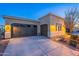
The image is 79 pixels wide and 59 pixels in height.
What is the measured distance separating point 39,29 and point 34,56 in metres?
0.48

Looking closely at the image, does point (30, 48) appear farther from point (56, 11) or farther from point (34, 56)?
point (56, 11)

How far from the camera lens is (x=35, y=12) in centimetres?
227

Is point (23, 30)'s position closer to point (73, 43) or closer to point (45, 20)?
point (45, 20)

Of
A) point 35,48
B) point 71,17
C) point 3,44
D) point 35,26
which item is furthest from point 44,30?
point 3,44

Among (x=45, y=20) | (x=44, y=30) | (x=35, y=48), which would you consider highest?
(x=45, y=20)

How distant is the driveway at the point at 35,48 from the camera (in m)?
2.20

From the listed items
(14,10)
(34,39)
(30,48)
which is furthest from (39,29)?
(14,10)

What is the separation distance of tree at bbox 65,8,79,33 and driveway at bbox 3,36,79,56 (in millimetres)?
374

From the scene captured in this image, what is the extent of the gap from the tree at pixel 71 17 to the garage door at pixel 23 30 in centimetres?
58

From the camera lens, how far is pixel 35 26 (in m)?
2.35

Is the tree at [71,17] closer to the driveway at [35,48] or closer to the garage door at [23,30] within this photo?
the driveway at [35,48]

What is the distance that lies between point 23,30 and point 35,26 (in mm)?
226

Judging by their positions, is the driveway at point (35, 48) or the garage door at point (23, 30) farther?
the garage door at point (23, 30)

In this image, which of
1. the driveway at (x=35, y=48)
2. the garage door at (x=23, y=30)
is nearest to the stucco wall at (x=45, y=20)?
the garage door at (x=23, y=30)
